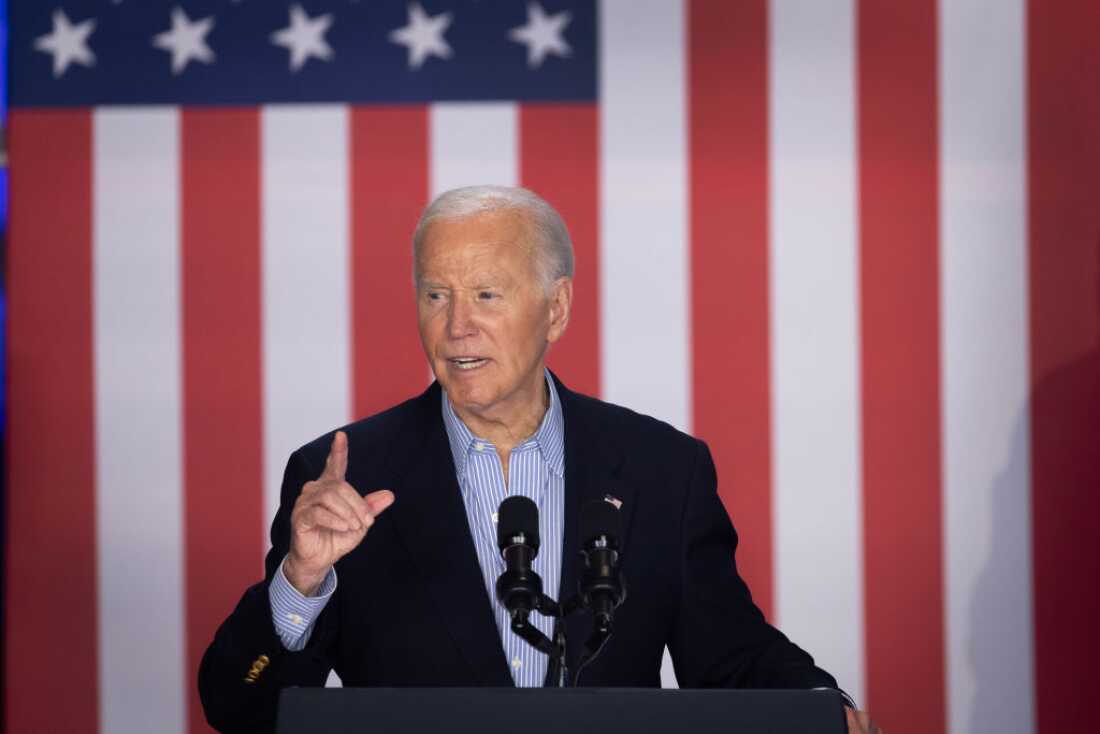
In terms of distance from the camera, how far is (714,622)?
180 centimetres

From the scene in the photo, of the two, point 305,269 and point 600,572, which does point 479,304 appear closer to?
point 600,572

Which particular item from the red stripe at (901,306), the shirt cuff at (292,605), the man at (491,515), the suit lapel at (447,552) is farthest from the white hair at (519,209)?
the red stripe at (901,306)

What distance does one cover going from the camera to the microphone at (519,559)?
3.93ft

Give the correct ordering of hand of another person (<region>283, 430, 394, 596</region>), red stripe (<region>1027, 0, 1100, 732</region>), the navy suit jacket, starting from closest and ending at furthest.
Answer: hand of another person (<region>283, 430, 394, 596</region>), the navy suit jacket, red stripe (<region>1027, 0, 1100, 732</region>)

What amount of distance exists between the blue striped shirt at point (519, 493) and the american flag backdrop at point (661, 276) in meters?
1.19

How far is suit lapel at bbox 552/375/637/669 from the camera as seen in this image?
1.73 metres

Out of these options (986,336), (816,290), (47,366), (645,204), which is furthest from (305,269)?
(986,336)

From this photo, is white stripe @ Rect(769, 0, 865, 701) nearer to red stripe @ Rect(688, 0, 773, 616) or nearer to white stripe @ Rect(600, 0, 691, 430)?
red stripe @ Rect(688, 0, 773, 616)

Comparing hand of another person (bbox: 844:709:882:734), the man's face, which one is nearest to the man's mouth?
the man's face

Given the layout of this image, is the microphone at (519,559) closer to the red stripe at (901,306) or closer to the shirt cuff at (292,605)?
the shirt cuff at (292,605)

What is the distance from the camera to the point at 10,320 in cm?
311

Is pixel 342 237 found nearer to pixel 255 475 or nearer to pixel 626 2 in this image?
pixel 255 475

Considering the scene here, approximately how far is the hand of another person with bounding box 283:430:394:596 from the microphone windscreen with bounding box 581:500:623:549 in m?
0.27

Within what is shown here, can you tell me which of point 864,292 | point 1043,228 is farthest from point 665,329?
point 1043,228
